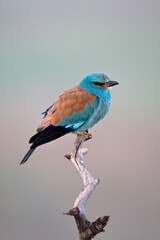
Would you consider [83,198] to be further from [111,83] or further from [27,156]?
[111,83]

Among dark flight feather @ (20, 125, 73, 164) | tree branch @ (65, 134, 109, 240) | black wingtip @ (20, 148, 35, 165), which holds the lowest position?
tree branch @ (65, 134, 109, 240)

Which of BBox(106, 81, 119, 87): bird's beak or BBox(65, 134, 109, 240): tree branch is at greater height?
BBox(106, 81, 119, 87): bird's beak

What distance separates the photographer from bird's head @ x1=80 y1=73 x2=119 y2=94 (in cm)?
304

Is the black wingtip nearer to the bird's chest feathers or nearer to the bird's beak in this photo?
the bird's chest feathers

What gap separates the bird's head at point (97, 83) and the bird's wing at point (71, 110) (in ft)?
0.20

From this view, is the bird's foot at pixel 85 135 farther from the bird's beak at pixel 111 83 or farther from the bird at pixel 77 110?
the bird's beak at pixel 111 83

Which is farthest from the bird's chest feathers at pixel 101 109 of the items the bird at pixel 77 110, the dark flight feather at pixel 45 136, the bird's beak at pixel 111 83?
the dark flight feather at pixel 45 136

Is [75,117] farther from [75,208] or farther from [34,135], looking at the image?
[75,208]

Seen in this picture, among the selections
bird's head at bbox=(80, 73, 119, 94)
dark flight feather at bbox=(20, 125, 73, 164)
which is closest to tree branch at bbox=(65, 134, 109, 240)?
dark flight feather at bbox=(20, 125, 73, 164)

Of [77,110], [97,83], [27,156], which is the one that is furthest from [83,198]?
[97,83]

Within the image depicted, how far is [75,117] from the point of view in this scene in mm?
2971

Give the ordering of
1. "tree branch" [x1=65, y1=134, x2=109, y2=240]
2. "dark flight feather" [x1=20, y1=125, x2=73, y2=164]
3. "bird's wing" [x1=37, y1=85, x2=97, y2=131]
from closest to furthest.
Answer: "tree branch" [x1=65, y1=134, x2=109, y2=240] < "dark flight feather" [x1=20, y1=125, x2=73, y2=164] < "bird's wing" [x1=37, y1=85, x2=97, y2=131]

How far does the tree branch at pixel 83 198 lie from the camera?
100 inches

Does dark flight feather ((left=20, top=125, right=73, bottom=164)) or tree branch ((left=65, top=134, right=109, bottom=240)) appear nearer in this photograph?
tree branch ((left=65, top=134, right=109, bottom=240))
